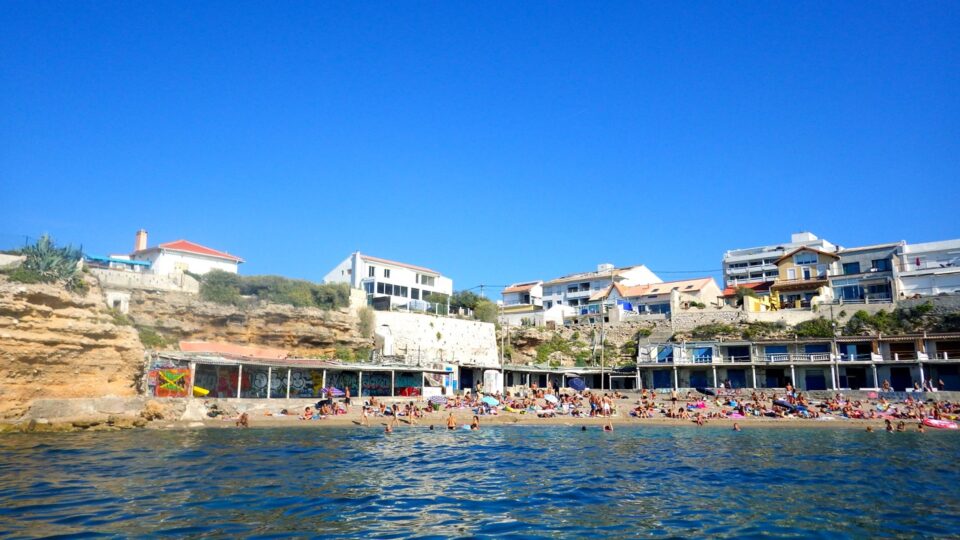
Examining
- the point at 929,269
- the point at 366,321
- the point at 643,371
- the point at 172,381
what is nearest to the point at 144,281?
the point at 172,381

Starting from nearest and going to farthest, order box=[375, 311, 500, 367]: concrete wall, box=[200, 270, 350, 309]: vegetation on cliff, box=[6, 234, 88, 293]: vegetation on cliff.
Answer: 1. box=[6, 234, 88, 293]: vegetation on cliff
2. box=[200, 270, 350, 309]: vegetation on cliff
3. box=[375, 311, 500, 367]: concrete wall

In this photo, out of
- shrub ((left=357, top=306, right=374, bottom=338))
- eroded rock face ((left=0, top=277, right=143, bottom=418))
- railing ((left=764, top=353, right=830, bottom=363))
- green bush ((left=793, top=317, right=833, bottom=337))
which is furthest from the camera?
green bush ((left=793, top=317, right=833, bottom=337))

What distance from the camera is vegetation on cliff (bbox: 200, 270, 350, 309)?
145 ft

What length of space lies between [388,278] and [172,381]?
100 ft

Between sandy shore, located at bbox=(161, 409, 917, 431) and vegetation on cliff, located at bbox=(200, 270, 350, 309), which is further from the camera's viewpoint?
vegetation on cliff, located at bbox=(200, 270, 350, 309)

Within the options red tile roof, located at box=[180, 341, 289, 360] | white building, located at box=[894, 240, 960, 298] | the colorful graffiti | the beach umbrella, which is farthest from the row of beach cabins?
white building, located at box=[894, 240, 960, 298]

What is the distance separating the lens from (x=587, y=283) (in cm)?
7412

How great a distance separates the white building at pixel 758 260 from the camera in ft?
235

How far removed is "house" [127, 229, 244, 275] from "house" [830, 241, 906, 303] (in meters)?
52.4

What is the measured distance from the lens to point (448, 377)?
45.0 meters

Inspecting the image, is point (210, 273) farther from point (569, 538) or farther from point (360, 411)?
point (569, 538)

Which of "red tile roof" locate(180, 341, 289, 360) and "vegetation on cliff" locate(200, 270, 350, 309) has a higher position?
"vegetation on cliff" locate(200, 270, 350, 309)

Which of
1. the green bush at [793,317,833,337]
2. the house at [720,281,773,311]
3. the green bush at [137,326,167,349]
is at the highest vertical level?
the house at [720,281,773,311]

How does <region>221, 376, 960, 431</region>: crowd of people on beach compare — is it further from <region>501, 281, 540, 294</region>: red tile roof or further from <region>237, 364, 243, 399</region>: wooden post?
<region>501, 281, 540, 294</region>: red tile roof
